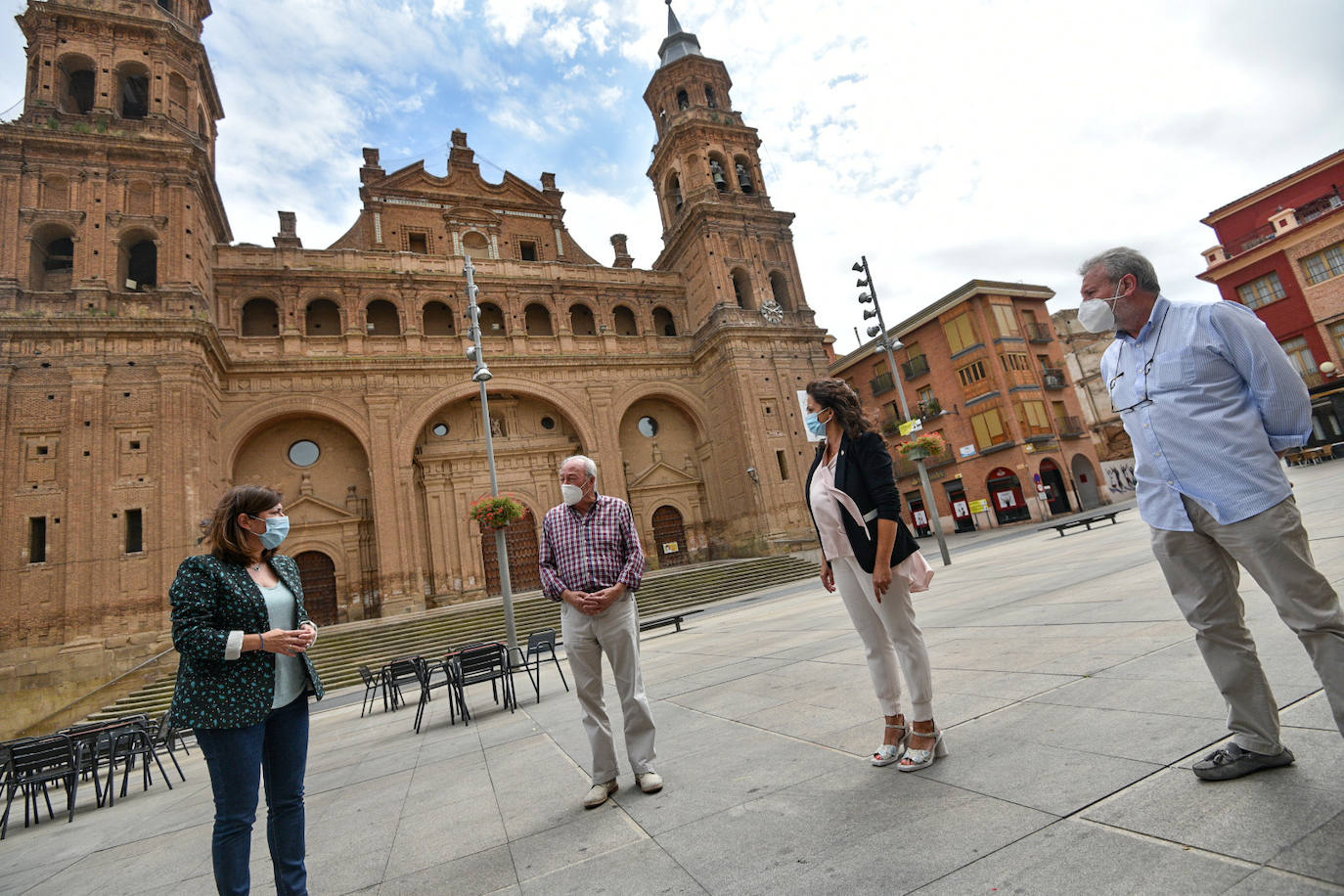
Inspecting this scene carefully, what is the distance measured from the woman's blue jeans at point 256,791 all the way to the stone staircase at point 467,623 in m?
13.0

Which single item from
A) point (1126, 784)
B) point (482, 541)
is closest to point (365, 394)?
point (482, 541)

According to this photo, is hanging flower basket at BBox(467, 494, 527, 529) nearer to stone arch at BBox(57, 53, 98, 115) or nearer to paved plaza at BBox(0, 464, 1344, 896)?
paved plaza at BBox(0, 464, 1344, 896)

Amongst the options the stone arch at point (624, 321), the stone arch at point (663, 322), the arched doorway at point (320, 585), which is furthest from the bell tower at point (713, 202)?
the arched doorway at point (320, 585)

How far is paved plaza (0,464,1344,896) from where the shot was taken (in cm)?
184

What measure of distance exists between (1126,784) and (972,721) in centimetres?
106

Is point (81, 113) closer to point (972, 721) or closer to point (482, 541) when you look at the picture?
point (482, 541)

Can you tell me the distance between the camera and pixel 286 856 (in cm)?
245

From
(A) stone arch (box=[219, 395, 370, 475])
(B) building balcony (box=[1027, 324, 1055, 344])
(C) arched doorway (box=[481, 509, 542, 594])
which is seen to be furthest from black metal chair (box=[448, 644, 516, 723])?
(B) building balcony (box=[1027, 324, 1055, 344])

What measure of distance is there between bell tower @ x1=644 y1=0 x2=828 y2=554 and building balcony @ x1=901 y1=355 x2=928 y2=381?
710 cm

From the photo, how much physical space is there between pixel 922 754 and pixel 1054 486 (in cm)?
3053

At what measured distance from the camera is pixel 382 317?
2495 centimetres

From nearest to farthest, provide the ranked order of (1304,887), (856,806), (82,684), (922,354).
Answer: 1. (1304,887)
2. (856,806)
3. (82,684)
4. (922,354)

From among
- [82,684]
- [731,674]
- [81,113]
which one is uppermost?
[81,113]

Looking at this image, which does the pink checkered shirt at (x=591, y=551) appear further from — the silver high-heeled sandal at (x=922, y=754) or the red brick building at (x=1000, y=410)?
the red brick building at (x=1000, y=410)
